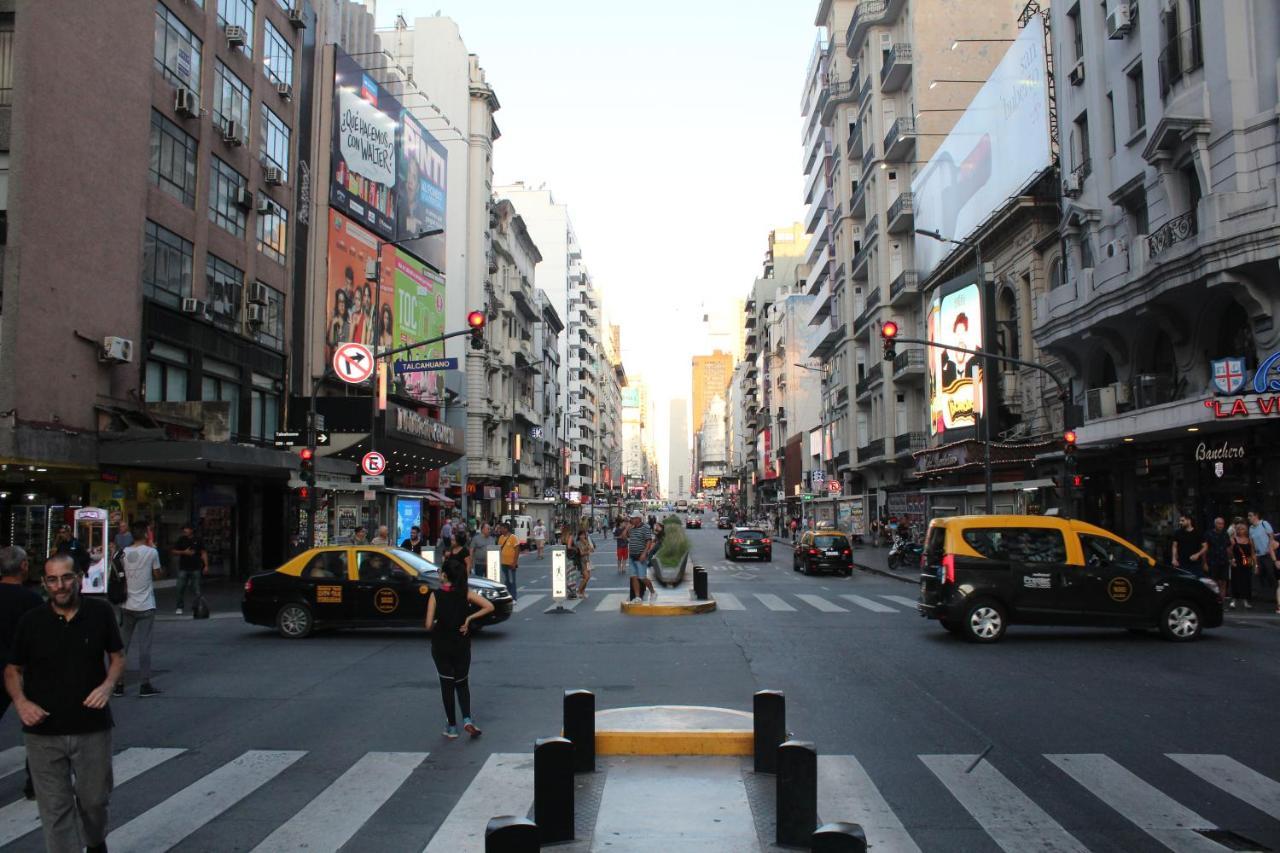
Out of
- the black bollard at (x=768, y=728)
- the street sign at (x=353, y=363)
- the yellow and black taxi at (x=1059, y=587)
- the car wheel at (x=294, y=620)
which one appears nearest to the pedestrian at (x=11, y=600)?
the black bollard at (x=768, y=728)

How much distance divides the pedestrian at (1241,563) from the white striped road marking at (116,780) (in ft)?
61.5

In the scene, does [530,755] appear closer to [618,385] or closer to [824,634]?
[824,634]

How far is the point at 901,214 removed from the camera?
48.1 m

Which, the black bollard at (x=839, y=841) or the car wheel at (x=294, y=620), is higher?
the black bollard at (x=839, y=841)

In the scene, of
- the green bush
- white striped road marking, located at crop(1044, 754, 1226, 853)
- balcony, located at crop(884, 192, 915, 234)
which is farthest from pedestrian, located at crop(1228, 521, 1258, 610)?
balcony, located at crop(884, 192, 915, 234)

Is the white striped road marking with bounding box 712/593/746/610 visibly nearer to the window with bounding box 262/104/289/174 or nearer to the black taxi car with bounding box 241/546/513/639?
the black taxi car with bounding box 241/546/513/639

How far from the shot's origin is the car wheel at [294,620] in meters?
15.9

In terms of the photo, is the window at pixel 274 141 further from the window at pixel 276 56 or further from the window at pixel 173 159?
the window at pixel 173 159

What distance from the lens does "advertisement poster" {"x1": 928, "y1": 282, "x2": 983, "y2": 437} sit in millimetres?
35656

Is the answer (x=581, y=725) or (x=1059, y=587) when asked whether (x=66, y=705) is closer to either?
(x=581, y=725)

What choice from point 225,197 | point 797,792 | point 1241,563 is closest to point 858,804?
point 797,792

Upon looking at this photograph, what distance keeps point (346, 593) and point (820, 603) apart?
10.3 m

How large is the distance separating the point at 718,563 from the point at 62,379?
26132 millimetres

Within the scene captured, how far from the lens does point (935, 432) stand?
41.0m
